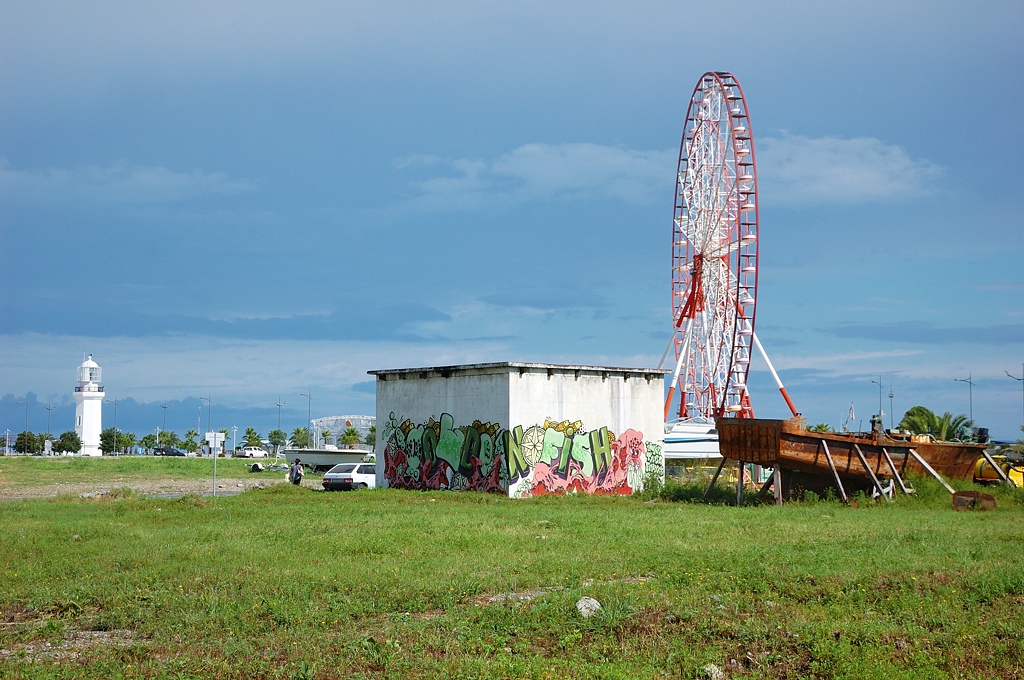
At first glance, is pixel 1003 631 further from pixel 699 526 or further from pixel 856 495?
pixel 856 495

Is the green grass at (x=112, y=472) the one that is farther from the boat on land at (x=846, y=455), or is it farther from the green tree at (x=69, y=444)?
the green tree at (x=69, y=444)

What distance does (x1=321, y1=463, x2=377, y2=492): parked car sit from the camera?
42.2 meters

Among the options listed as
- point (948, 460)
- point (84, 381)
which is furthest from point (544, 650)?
point (84, 381)

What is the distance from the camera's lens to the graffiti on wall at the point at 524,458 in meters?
35.7

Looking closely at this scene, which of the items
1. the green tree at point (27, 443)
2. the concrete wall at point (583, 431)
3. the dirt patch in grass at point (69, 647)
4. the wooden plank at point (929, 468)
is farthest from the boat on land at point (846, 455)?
the green tree at point (27, 443)

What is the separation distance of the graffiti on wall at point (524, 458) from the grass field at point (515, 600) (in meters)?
13.4

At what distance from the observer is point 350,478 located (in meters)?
42.3

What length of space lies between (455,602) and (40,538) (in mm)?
11403

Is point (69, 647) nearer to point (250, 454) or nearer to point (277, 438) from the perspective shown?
point (250, 454)

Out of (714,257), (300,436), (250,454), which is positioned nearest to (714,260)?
(714,257)

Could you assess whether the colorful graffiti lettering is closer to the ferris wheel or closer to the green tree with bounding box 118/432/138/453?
the ferris wheel

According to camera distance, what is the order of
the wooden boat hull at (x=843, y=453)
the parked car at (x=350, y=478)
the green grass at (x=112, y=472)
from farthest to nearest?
the green grass at (x=112, y=472)
the parked car at (x=350, y=478)
the wooden boat hull at (x=843, y=453)

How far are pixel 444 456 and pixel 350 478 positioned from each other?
5.72 meters

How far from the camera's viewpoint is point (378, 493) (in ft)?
117
